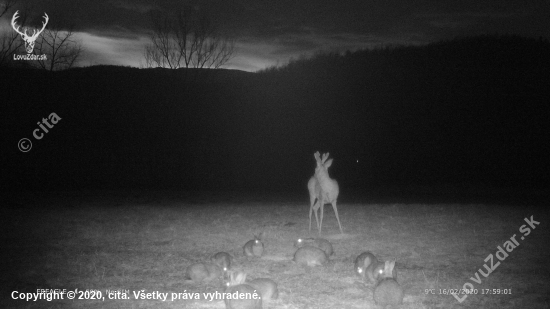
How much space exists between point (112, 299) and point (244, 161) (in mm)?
28143

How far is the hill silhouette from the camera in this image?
29.8m

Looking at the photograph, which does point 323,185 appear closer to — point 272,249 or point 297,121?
point 272,249

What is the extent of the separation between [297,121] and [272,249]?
120ft

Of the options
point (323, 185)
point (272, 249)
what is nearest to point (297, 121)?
point (323, 185)

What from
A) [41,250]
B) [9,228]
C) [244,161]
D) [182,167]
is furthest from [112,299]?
[244,161]

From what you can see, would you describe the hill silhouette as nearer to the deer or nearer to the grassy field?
the grassy field

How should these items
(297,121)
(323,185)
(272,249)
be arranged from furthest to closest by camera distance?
(297,121) < (323,185) < (272,249)

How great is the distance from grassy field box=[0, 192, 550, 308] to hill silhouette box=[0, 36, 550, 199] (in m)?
9.21

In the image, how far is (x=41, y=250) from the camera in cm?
1014

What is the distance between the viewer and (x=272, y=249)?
10219mm

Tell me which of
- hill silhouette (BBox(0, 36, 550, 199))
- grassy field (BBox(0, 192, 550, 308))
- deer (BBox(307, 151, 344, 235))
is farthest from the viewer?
hill silhouette (BBox(0, 36, 550, 199))

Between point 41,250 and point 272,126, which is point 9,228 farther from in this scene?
point 272,126

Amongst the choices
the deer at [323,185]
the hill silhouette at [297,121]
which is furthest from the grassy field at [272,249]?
the hill silhouette at [297,121]

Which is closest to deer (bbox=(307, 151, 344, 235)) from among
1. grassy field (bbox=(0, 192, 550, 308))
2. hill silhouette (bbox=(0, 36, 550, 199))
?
grassy field (bbox=(0, 192, 550, 308))
